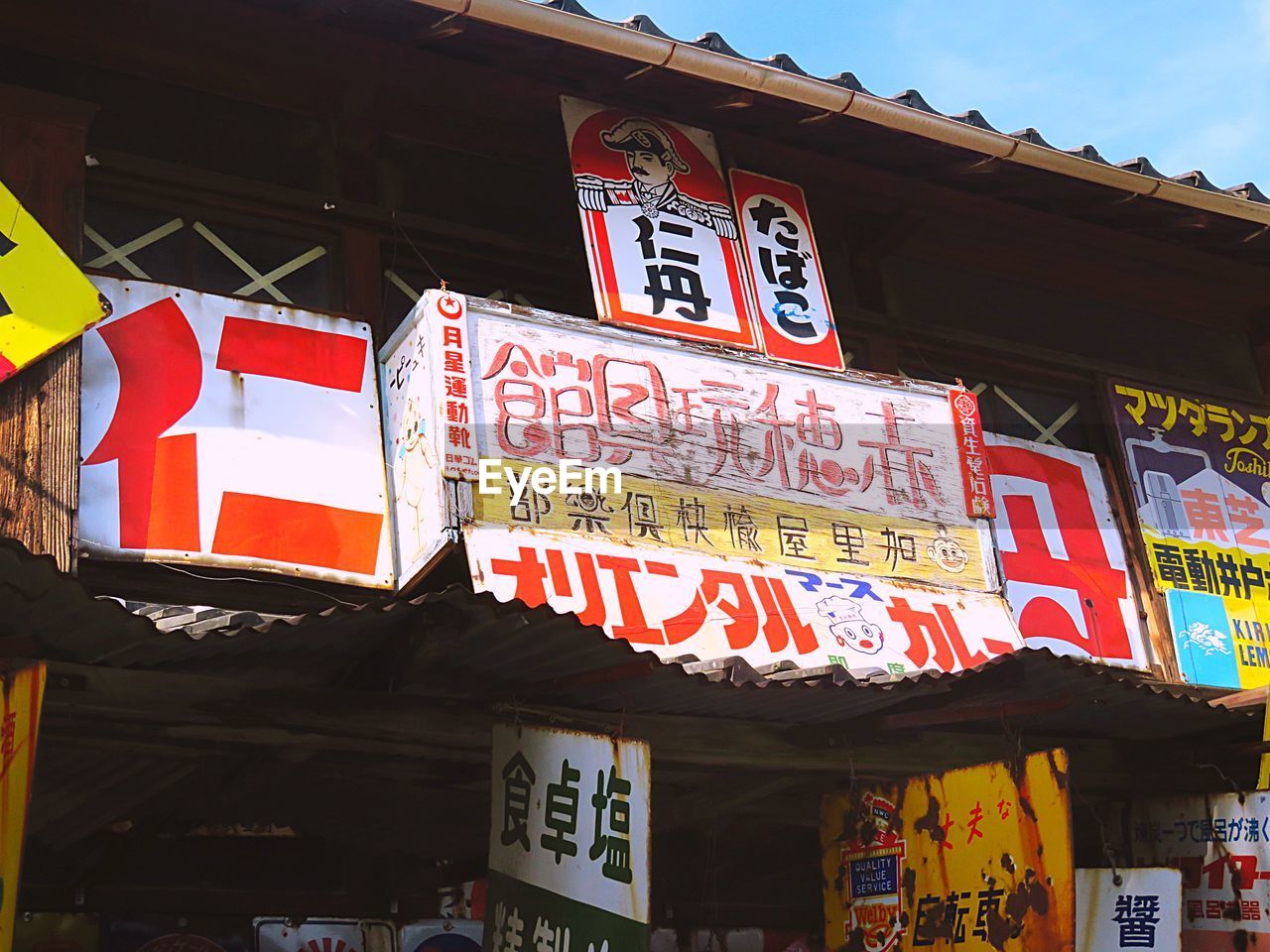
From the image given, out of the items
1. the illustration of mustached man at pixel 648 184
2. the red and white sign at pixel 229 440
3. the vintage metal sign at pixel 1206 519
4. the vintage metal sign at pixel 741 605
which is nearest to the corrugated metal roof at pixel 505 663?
the vintage metal sign at pixel 741 605

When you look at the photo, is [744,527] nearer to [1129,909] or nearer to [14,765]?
[1129,909]

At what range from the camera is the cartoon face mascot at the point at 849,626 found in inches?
310

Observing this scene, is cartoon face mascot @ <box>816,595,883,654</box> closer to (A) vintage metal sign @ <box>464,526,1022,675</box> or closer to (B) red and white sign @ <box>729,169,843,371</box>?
(A) vintage metal sign @ <box>464,526,1022,675</box>

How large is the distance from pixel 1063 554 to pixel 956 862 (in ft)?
12.8

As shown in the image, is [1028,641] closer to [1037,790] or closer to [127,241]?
[1037,790]

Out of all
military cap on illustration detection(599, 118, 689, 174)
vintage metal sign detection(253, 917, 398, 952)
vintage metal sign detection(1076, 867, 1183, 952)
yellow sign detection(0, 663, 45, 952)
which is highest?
military cap on illustration detection(599, 118, 689, 174)

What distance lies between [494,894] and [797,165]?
5.70 metres

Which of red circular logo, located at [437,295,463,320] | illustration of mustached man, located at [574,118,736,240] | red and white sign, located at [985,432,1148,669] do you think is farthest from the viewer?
red and white sign, located at [985,432,1148,669]

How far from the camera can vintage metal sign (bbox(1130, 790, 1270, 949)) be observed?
7.20 meters

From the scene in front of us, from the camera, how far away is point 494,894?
586cm

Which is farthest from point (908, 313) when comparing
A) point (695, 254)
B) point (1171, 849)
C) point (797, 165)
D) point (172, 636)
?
point (172, 636)

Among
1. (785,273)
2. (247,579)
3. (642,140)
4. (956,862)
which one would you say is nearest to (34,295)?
(247,579)

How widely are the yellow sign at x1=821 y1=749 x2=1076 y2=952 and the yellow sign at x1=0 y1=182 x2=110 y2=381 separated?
4477mm

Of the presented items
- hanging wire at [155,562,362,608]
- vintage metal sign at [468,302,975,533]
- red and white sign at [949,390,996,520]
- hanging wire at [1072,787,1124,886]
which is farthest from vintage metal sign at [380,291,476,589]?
hanging wire at [1072,787,1124,886]
